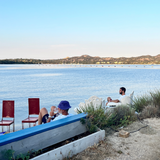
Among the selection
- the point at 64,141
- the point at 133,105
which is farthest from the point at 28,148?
the point at 133,105

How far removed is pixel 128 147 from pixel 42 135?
5.55ft

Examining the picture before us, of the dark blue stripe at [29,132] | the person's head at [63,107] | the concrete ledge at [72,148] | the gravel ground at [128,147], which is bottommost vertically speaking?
the gravel ground at [128,147]

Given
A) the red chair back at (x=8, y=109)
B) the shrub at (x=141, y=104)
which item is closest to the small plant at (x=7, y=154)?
the red chair back at (x=8, y=109)

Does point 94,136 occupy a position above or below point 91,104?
below

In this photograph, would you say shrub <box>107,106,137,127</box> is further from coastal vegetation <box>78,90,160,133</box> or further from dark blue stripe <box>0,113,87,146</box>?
dark blue stripe <box>0,113,87,146</box>

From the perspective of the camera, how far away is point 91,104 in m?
4.76

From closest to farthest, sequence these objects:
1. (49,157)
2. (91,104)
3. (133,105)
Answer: (49,157)
(91,104)
(133,105)

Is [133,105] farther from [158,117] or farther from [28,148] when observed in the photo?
[28,148]

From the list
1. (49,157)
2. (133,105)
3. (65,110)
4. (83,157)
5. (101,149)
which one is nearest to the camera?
(49,157)

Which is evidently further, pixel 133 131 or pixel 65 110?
pixel 133 131

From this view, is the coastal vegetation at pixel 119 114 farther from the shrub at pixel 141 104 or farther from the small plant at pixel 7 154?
the small plant at pixel 7 154

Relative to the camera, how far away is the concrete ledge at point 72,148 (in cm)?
283

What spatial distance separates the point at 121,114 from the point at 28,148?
116 inches

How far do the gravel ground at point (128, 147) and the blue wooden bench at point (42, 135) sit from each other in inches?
19.1
